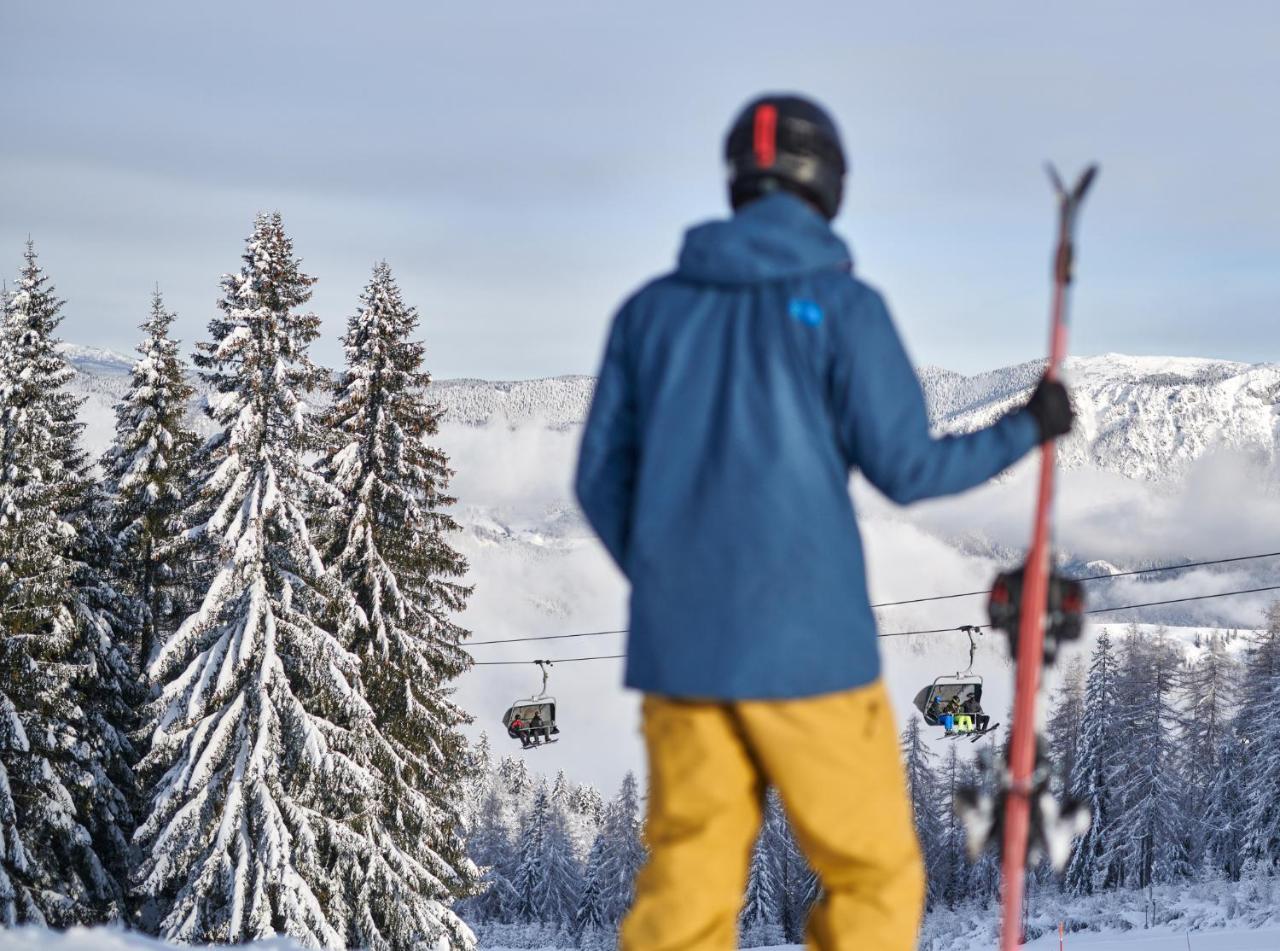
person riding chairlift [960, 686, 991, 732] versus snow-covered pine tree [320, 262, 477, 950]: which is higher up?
snow-covered pine tree [320, 262, 477, 950]

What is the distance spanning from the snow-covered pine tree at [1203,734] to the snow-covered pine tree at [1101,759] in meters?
3.80

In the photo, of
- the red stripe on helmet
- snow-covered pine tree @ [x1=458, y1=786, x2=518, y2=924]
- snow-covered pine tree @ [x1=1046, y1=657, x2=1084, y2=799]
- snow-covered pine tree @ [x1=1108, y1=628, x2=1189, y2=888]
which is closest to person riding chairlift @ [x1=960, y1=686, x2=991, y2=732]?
the red stripe on helmet

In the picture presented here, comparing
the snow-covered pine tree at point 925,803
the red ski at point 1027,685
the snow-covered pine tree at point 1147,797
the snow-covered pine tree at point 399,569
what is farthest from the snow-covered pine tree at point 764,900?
the red ski at point 1027,685

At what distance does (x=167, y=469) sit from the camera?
2612 centimetres

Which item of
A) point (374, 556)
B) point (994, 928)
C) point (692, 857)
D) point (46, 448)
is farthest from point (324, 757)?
point (994, 928)

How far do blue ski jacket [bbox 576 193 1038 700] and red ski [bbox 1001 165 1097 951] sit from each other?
1.51 feet

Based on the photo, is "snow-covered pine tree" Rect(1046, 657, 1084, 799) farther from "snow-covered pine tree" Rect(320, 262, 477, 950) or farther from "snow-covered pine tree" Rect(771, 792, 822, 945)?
"snow-covered pine tree" Rect(320, 262, 477, 950)

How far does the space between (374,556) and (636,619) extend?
20703 mm

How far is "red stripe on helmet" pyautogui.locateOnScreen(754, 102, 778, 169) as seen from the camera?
9.69 ft

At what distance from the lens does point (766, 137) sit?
295 centimetres

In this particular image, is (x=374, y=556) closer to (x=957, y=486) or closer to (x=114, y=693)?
(x=114, y=693)

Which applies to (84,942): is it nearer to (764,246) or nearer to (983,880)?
(764,246)

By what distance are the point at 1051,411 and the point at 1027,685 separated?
78 cm

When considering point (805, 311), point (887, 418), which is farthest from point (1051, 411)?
point (805, 311)
